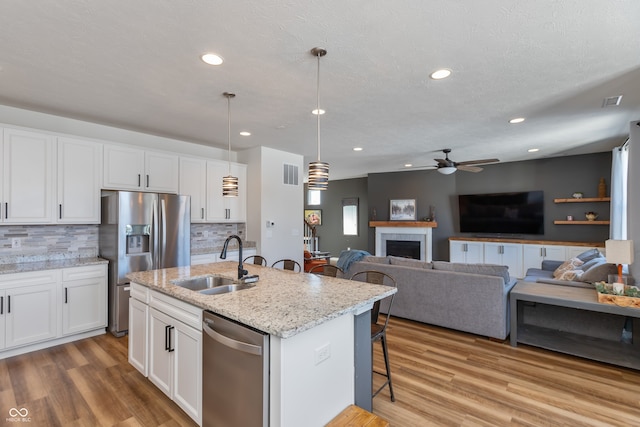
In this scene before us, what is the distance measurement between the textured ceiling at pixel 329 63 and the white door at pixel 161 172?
40 centimetres

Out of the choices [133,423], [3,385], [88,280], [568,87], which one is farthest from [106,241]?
[568,87]

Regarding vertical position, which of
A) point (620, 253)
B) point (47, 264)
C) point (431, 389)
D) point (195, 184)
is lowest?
point (431, 389)

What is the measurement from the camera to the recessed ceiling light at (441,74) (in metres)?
2.63

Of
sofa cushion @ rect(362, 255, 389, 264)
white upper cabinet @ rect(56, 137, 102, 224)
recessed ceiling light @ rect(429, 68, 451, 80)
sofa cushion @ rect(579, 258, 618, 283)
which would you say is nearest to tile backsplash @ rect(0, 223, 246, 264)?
white upper cabinet @ rect(56, 137, 102, 224)

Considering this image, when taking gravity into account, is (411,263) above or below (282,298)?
below

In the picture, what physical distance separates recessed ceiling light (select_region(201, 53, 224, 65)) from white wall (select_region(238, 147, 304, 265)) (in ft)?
9.51

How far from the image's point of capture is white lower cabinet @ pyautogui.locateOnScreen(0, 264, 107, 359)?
10.2ft

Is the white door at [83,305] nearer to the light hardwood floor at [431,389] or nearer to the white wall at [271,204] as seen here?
the light hardwood floor at [431,389]

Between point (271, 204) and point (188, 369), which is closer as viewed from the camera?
point (188, 369)

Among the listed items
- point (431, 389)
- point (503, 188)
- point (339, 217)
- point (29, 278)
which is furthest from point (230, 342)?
Result: point (339, 217)

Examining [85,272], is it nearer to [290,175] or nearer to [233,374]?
[233,374]

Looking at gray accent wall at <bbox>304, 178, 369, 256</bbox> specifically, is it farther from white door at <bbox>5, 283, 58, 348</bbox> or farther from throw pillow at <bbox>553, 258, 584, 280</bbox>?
white door at <bbox>5, 283, 58, 348</bbox>

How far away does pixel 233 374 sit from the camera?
1.66 metres

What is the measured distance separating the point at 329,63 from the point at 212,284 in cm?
215
